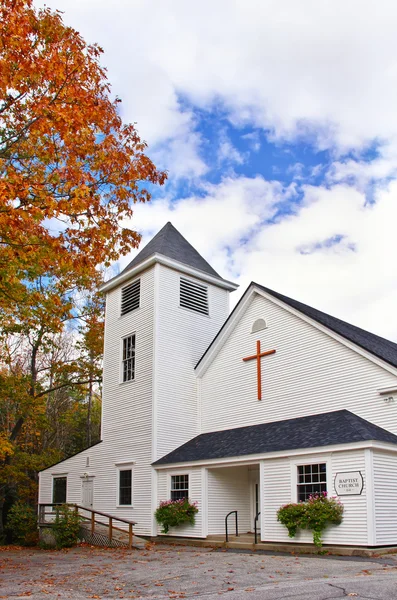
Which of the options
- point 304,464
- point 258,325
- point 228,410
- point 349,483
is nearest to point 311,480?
point 304,464

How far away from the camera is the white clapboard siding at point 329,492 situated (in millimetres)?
13492

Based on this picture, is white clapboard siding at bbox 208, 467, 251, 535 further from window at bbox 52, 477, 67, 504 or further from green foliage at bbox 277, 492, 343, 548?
window at bbox 52, 477, 67, 504

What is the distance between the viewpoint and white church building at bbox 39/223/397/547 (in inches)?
568

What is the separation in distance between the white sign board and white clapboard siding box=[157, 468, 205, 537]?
516cm

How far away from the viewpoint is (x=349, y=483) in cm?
1386

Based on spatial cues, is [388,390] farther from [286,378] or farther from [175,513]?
[175,513]

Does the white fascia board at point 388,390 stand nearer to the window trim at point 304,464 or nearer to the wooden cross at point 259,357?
the window trim at point 304,464

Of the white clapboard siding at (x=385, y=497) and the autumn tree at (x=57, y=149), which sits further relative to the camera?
the white clapboard siding at (x=385, y=497)

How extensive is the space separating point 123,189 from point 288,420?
31.5 ft

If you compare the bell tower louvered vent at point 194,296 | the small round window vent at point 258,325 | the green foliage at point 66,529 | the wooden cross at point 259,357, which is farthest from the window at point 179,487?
the bell tower louvered vent at point 194,296

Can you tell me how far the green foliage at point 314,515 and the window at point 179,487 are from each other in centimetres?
434

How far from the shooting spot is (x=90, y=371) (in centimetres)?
2916

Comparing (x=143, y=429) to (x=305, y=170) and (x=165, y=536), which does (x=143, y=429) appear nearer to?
(x=165, y=536)

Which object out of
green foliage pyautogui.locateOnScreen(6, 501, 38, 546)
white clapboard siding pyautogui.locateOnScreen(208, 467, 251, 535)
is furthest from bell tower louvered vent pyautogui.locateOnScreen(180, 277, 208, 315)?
green foliage pyautogui.locateOnScreen(6, 501, 38, 546)
